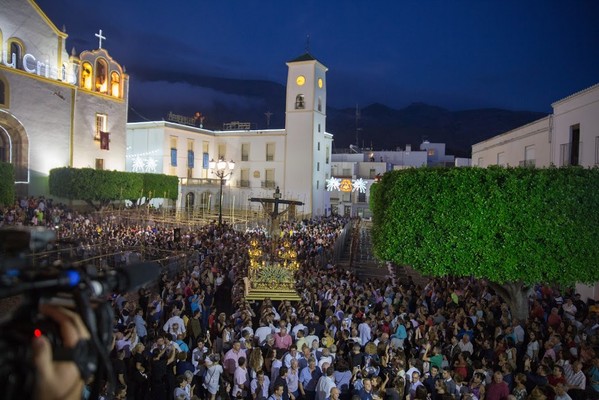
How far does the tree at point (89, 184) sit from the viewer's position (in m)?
30.9

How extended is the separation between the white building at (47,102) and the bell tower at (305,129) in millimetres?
18019

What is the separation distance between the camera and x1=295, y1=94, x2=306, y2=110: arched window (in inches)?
1876

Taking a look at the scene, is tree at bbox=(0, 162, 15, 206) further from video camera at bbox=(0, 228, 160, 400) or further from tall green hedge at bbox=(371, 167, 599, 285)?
video camera at bbox=(0, 228, 160, 400)

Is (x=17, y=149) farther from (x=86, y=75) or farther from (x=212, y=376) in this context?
(x=212, y=376)

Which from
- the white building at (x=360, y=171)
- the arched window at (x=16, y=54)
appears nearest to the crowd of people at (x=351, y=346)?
the arched window at (x=16, y=54)

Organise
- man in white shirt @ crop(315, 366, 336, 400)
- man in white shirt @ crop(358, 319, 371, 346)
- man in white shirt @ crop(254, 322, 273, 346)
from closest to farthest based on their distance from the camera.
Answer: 1. man in white shirt @ crop(315, 366, 336, 400)
2. man in white shirt @ crop(254, 322, 273, 346)
3. man in white shirt @ crop(358, 319, 371, 346)

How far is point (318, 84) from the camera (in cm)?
4809

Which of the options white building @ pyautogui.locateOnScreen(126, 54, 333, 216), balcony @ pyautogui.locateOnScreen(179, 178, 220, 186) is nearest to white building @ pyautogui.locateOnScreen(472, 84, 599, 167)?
white building @ pyautogui.locateOnScreen(126, 54, 333, 216)

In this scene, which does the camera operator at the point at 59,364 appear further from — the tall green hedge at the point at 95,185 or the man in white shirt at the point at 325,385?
the tall green hedge at the point at 95,185

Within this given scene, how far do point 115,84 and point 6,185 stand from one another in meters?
15.7

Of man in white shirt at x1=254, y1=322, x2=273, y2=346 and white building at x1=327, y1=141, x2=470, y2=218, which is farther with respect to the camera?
white building at x1=327, y1=141, x2=470, y2=218

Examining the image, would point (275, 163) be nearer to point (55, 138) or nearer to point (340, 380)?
point (55, 138)

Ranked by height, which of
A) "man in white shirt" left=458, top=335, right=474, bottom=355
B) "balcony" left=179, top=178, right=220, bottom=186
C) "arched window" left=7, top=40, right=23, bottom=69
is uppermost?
"arched window" left=7, top=40, right=23, bottom=69

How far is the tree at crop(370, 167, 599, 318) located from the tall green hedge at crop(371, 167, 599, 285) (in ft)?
0.08
